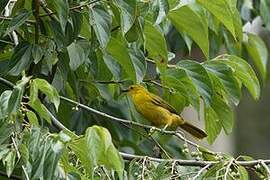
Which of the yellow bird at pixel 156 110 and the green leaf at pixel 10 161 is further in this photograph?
the yellow bird at pixel 156 110

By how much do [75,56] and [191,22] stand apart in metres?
0.43

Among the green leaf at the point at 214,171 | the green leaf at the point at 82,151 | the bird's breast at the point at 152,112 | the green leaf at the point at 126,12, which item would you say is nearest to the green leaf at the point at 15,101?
the green leaf at the point at 82,151

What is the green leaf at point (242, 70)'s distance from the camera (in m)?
2.91

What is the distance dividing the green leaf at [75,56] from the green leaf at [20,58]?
0.40 ft

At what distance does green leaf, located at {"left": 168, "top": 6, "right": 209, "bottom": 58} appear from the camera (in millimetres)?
2836

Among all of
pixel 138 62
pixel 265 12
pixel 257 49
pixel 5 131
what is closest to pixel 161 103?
pixel 138 62

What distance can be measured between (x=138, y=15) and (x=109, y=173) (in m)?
0.47

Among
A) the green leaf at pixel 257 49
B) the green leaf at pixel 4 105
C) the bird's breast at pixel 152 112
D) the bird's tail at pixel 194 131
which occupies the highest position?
the green leaf at pixel 4 105

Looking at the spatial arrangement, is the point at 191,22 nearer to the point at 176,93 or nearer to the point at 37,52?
the point at 176,93

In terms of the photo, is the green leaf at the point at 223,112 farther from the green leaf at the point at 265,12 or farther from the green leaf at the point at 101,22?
the green leaf at the point at 265,12

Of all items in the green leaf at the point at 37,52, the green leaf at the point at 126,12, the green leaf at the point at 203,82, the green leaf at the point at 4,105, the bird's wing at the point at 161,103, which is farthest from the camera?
the bird's wing at the point at 161,103

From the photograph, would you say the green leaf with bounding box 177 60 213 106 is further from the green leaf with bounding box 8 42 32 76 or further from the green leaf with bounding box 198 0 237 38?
the green leaf with bounding box 8 42 32 76

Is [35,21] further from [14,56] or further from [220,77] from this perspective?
[220,77]

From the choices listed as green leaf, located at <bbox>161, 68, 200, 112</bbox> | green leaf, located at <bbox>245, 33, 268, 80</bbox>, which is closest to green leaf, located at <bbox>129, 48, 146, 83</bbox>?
green leaf, located at <bbox>161, 68, 200, 112</bbox>
